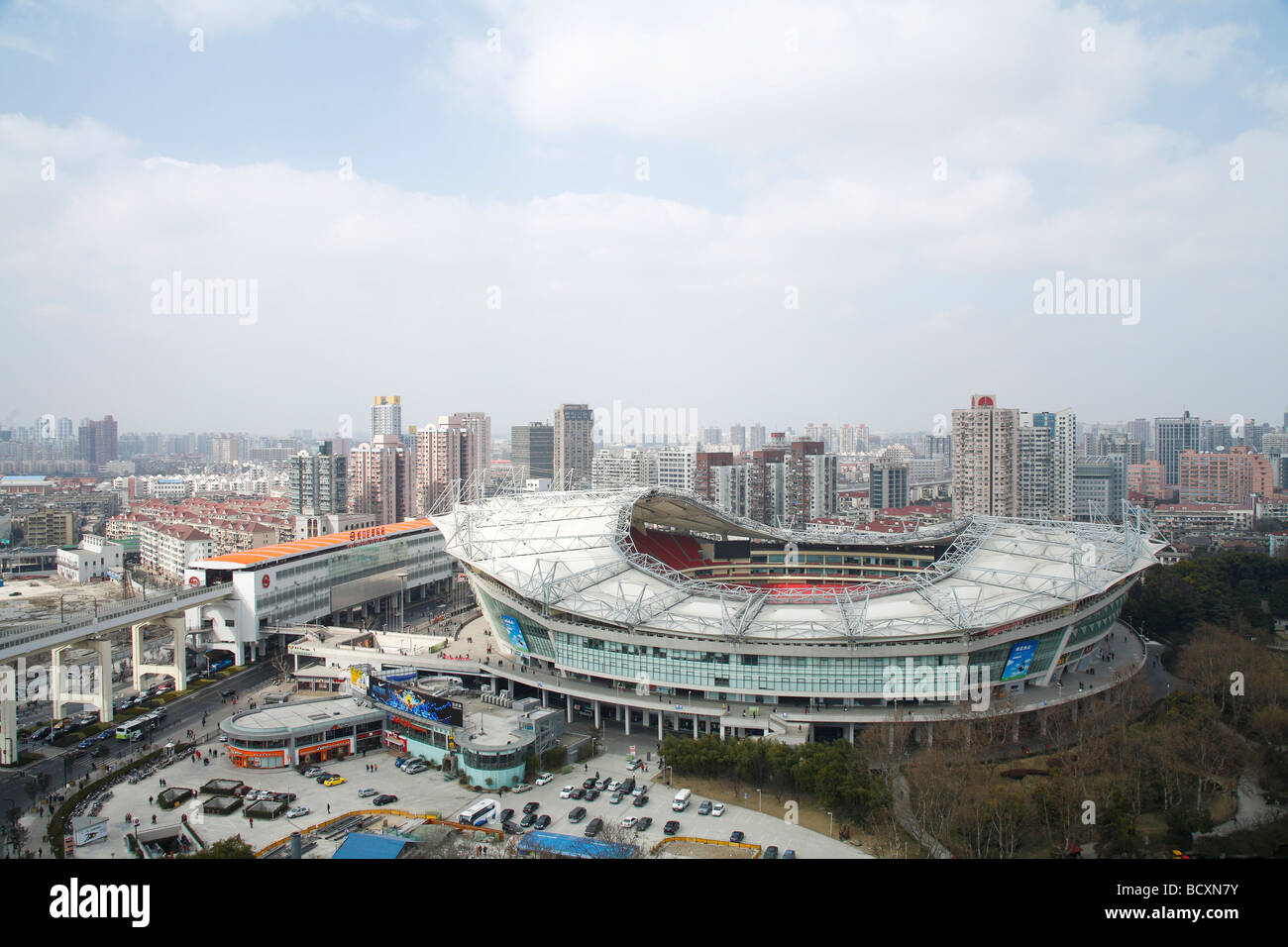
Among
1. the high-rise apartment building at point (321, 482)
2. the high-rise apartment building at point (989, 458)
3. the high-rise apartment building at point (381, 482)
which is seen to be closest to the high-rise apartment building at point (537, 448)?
the high-rise apartment building at point (381, 482)

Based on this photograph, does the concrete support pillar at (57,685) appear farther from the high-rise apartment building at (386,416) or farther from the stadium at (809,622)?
the high-rise apartment building at (386,416)

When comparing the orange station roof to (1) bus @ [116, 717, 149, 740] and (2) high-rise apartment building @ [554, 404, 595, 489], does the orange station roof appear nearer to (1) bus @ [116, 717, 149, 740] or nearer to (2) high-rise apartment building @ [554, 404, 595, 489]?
(1) bus @ [116, 717, 149, 740]

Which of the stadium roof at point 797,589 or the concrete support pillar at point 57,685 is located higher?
the stadium roof at point 797,589

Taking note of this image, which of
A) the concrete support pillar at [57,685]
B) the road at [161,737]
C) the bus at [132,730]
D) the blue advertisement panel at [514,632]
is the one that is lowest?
the road at [161,737]

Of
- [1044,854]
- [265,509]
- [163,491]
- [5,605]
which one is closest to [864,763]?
[1044,854]

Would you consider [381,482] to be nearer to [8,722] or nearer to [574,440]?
[574,440]

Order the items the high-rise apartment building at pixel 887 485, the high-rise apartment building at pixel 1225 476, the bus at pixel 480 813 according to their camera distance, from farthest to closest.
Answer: the high-rise apartment building at pixel 887 485
the high-rise apartment building at pixel 1225 476
the bus at pixel 480 813

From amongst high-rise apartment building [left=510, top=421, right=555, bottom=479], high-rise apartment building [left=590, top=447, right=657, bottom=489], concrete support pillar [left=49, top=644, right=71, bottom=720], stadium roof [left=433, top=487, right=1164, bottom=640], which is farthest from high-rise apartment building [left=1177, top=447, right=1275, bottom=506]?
concrete support pillar [left=49, top=644, right=71, bottom=720]
